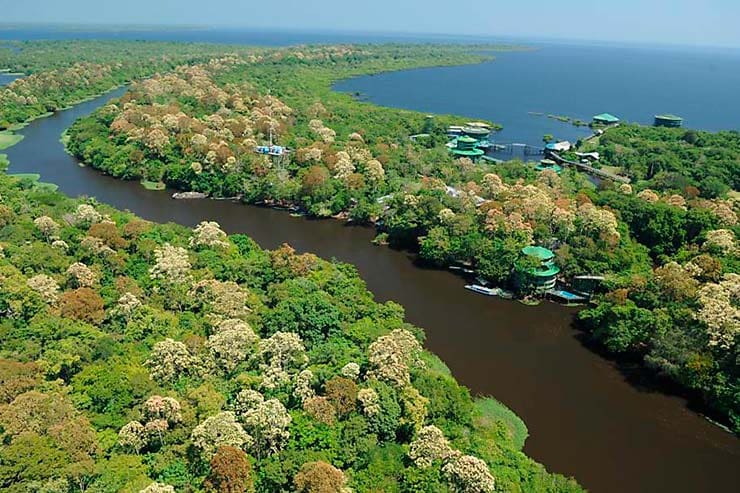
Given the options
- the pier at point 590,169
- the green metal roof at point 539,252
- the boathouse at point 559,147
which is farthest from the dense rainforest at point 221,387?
the boathouse at point 559,147

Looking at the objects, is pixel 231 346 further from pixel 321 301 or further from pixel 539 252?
pixel 539 252

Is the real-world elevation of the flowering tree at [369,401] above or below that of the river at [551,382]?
above

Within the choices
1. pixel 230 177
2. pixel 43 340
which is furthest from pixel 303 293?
pixel 230 177

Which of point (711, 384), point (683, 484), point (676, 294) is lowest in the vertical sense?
point (683, 484)

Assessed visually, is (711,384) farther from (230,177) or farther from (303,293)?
(230,177)

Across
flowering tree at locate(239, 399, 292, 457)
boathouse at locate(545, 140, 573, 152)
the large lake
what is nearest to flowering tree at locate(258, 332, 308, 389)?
flowering tree at locate(239, 399, 292, 457)

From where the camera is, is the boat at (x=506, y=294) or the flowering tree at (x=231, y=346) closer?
the flowering tree at (x=231, y=346)

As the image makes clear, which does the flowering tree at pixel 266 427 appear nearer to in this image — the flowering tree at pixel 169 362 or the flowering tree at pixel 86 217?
the flowering tree at pixel 169 362
